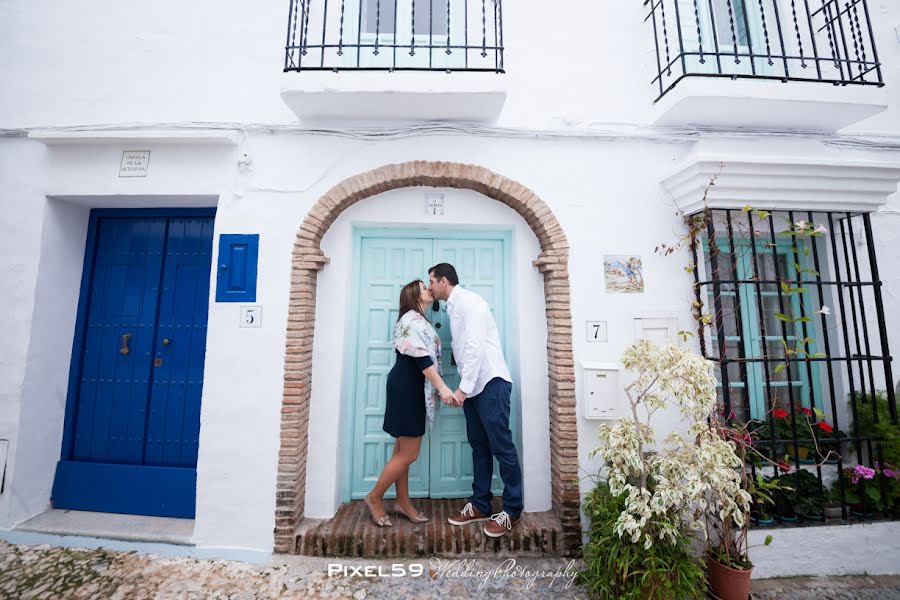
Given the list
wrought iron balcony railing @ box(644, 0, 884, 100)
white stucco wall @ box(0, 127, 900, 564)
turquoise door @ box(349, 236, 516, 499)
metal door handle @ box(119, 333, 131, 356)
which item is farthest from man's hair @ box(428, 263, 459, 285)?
metal door handle @ box(119, 333, 131, 356)

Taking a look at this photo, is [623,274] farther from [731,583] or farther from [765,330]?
[731,583]

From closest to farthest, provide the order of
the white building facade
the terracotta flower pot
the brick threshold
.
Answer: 1. the terracotta flower pot
2. the brick threshold
3. the white building facade

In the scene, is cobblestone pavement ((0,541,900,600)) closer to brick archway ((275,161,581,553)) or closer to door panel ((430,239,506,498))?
brick archway ((275,161,581,553))

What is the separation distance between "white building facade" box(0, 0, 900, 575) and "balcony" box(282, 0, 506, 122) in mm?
29

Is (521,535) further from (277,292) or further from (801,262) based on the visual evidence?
(801,262)

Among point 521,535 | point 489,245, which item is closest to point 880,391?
point 521,535

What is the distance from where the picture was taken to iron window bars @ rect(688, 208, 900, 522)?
314cm

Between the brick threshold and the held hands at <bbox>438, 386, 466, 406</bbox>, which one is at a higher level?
the held hands at <bbox>438, 386, 466, 406</bbox>

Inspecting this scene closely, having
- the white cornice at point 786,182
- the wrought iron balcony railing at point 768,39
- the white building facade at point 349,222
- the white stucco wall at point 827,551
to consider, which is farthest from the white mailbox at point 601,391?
the wrought iron balcony railing at point 768,39

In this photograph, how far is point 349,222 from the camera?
3.57 meters

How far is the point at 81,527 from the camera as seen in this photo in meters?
3.19

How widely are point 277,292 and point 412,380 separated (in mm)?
1472

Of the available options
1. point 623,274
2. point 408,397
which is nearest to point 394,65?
point 623,274

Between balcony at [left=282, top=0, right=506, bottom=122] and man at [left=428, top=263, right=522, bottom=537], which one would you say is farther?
balcony at [left=282, top=0, right=506, bottom=122]
